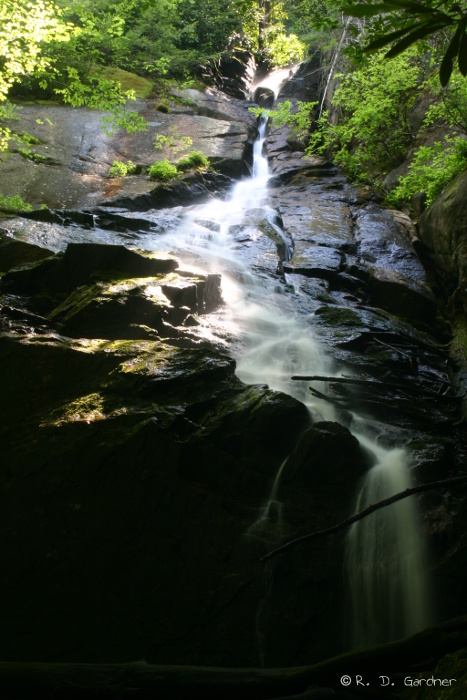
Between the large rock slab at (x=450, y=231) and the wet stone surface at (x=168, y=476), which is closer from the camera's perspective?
the wet stone surface at (x=168, y=476)

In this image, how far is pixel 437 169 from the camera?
8.93m

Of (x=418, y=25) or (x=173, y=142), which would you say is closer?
(x=418, y=25)

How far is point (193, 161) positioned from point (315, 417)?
1239 centimetres

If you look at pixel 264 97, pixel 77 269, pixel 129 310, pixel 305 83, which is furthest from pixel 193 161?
pixel 305 83

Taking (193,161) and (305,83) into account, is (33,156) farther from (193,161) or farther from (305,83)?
(305,83)

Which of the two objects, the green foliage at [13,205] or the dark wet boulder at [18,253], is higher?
the green foliage at [13,205]

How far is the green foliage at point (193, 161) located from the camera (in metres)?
14.3

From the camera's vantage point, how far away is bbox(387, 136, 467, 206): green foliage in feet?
27.5

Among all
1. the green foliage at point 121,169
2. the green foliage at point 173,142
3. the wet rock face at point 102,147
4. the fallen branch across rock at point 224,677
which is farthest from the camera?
the green foliage at point 173,142

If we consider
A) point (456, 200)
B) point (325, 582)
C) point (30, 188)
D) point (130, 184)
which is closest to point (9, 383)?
point (325, 582)

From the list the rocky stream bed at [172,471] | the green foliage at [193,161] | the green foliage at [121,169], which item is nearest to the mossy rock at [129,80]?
the green foliage at [193,161]

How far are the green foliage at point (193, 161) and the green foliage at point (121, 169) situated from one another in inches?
58.3

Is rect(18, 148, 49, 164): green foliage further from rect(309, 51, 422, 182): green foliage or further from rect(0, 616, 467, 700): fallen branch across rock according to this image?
rect(0, 616, 467, 700): fallen branch across rock

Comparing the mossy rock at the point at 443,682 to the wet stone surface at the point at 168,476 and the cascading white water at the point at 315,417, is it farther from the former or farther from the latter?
the wet stone surface at the point at 168,476
